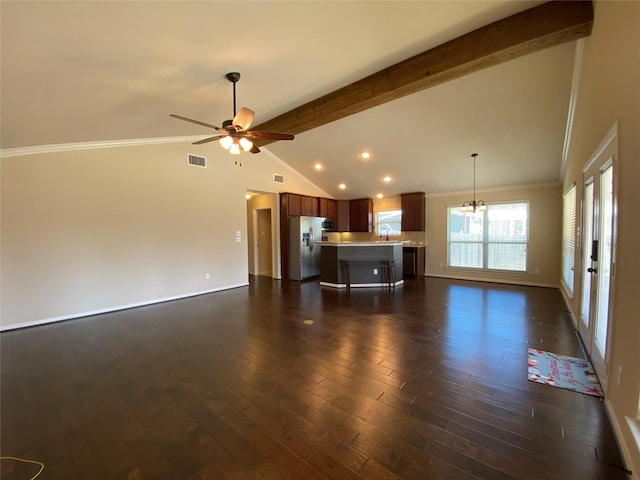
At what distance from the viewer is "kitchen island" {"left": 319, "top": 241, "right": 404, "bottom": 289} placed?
21.8 ft

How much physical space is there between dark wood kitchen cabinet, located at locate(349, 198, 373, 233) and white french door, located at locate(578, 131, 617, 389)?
6068 millimetres

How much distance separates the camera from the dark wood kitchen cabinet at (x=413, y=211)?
8.08m

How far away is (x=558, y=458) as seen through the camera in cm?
163

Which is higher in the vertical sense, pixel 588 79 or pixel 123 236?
pixel 588 79

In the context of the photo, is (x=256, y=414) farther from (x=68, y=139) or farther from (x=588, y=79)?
(x=68, y=139)

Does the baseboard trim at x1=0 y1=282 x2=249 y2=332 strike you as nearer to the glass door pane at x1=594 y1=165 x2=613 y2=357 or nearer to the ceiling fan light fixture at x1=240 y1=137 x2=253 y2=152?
the ceiling fan light fixture at x1=240 y1=137 x2=253 y2=152

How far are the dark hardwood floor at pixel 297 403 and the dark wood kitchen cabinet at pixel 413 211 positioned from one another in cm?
427

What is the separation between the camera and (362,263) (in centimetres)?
662

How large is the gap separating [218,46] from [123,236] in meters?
3.86

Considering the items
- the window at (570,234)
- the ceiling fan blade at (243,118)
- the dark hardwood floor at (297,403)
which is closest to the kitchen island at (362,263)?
the dark hardwood floor at (297,403)

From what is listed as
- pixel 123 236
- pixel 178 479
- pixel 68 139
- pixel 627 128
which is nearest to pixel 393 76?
pixel 627 128

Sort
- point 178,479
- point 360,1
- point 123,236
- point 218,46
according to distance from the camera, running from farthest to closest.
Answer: point 123,236 < point 218,46 < point 360,1 < point 178,479

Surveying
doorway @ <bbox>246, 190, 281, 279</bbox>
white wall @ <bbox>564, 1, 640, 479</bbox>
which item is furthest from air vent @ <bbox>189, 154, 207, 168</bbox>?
white wall @ <bbox>564, 1, 640, 479</bbox>

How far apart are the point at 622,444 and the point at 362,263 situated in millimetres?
5072
